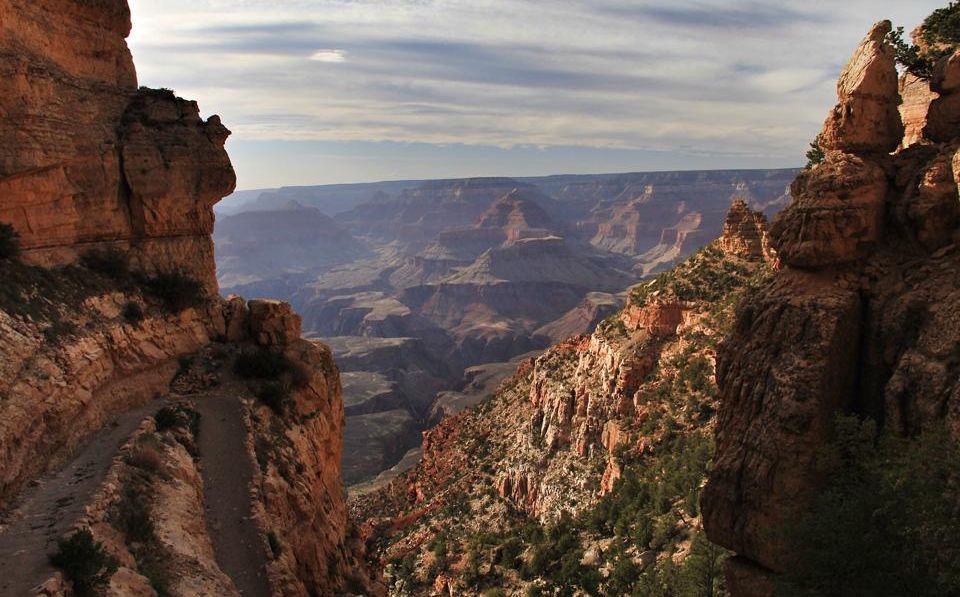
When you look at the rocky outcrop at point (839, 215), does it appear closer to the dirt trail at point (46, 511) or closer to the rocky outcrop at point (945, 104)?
the rocky outcrop at point (945, 104)

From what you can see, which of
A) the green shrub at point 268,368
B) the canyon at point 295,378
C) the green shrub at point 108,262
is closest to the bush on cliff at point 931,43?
the canyon at point 295,378

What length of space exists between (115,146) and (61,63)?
3535 millimetres

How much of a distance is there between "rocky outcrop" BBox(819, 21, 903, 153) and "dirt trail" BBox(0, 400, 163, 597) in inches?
883

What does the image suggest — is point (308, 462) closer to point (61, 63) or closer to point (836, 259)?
point (61, 63)

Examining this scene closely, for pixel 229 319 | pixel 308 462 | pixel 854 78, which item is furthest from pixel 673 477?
pixel 229 319

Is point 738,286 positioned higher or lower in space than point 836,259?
lower

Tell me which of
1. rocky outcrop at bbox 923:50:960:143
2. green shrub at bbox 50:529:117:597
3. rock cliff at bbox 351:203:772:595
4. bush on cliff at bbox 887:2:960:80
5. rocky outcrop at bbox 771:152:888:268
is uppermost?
bush on cliff at bbox 887:2:960:80

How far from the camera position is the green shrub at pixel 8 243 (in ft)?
69.2

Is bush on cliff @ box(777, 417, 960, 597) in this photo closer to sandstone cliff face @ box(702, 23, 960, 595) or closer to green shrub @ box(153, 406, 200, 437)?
sandstone cliff face @ box(702, 23, 960, 595)

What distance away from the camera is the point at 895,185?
53.0 feet

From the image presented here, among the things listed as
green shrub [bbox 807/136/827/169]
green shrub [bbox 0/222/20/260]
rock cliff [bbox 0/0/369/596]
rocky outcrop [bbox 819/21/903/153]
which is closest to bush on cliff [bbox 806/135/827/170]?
green shrub [bbox 807/136/827/169]

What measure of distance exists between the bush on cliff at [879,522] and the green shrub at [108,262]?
25.6 meters

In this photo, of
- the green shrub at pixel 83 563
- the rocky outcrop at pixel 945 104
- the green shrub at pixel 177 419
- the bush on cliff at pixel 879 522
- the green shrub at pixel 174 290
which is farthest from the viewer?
the green shrub at pixel 174 290

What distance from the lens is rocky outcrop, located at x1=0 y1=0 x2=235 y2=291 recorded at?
21812 mm
